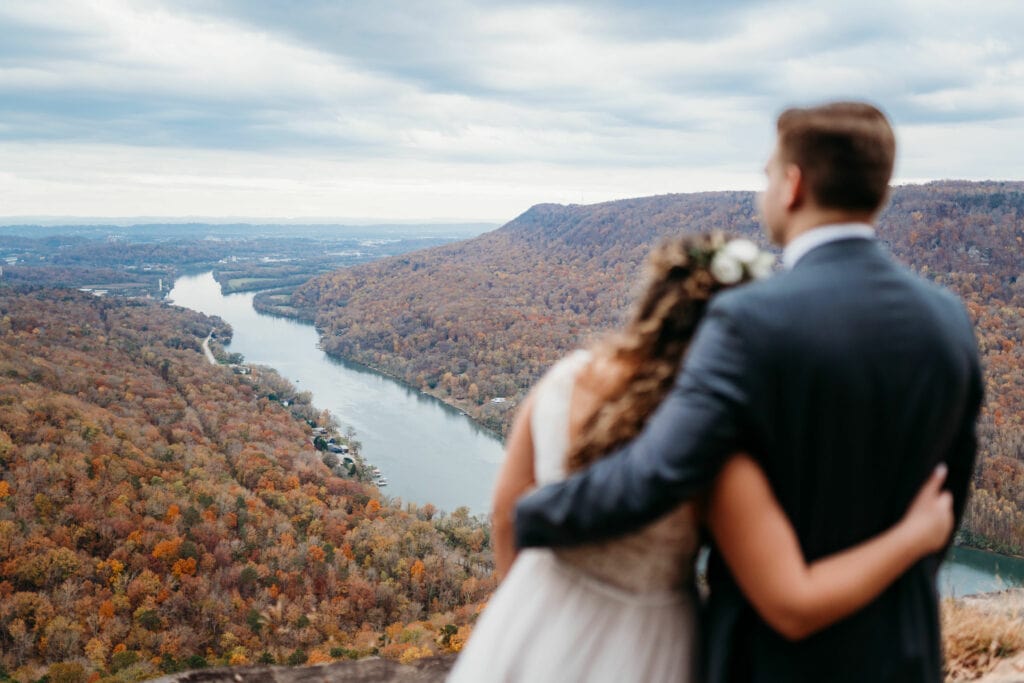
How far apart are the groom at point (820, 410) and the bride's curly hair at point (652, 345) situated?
2.6 inches

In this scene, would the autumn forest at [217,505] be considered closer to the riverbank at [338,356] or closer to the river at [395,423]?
the riverbank at [338,356]

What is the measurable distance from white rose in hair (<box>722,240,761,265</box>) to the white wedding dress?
0.25 metres

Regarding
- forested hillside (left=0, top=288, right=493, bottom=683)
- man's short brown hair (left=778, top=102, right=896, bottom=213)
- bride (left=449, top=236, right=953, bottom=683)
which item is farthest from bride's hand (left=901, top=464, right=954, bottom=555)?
forested hillside (left=0, top=288, right=493, bottom=683)

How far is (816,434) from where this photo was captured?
0.84m

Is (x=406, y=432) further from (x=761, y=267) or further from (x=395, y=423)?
(x=761, y=267)

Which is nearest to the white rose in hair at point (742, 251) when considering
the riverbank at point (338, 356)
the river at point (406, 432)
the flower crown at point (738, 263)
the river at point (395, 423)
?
the flower crown at point (738, 263)

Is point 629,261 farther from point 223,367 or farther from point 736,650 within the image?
point 736,650

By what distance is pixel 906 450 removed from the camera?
895mm

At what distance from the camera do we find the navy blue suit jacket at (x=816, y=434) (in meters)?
0.81

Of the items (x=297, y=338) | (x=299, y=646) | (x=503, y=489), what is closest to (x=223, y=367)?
(x=297, y=338)

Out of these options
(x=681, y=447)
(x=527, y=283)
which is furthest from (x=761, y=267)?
(x=527, y=283)

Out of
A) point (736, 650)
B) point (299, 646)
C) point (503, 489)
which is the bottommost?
point (299, 646)

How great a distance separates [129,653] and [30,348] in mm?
31168

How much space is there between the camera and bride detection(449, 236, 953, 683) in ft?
2.82
